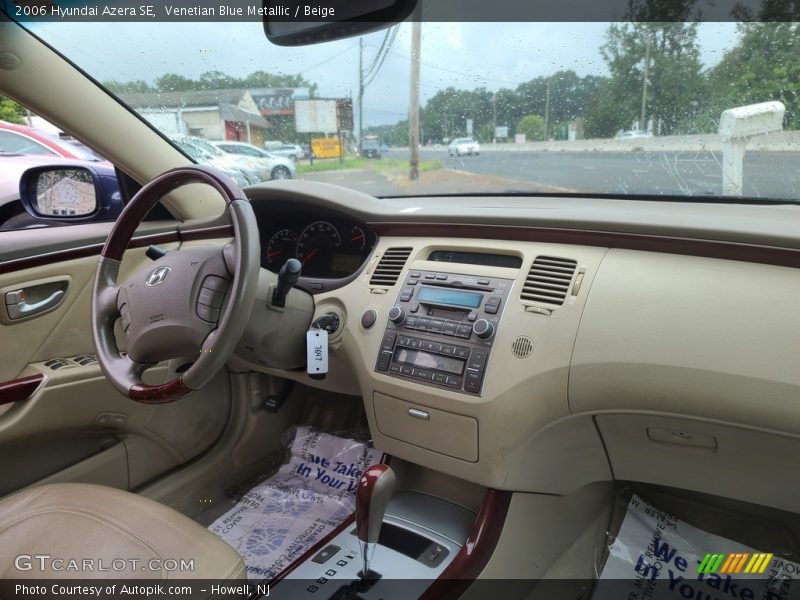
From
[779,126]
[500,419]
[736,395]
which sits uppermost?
[779,126]

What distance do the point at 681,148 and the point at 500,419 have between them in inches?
36.1

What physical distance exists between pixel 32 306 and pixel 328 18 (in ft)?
4.38

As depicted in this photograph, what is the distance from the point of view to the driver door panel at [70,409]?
1.84m

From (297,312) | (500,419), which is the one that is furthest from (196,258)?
(500,419)

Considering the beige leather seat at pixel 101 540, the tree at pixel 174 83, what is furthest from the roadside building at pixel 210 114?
the beige leather seat at pixel 101 540

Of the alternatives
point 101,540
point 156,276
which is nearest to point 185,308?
point 156,276

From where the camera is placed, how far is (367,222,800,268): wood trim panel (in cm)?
132

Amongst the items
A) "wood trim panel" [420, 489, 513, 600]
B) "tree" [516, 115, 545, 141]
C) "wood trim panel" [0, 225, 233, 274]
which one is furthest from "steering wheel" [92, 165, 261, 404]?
"tree" [516, 115, 545, 141]

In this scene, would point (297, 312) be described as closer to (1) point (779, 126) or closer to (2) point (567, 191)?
(2) point (567, 191)

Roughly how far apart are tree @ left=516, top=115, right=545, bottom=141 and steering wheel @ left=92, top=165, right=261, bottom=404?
3.04ft

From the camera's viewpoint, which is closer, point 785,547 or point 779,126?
point 779,126

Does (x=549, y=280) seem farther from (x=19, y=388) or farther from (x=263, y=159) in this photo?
(x=19, y=388)

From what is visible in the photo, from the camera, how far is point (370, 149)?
219cm

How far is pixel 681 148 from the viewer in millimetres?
1667
